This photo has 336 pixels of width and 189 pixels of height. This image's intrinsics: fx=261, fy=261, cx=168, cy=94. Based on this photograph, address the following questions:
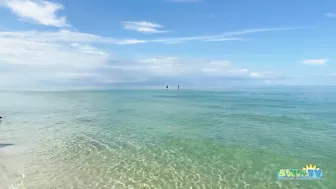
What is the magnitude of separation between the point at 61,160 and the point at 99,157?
3.22m

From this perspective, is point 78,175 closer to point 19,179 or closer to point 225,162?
point 19,179

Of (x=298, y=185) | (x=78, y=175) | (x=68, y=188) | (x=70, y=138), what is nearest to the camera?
(x=68, y=188)

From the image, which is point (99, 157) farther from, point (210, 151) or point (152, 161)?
point (210, 151)

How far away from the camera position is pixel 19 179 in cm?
1834

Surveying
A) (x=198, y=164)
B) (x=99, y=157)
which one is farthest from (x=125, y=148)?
(x=198, y=164)

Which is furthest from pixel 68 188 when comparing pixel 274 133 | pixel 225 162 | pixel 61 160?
pixel 274 133

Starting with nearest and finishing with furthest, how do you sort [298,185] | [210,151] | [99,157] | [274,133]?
[298,185] < [99,157] < [210,151] < [274,133]

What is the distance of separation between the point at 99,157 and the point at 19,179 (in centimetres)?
688

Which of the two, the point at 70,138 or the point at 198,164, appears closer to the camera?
Answer: the point at 198,164

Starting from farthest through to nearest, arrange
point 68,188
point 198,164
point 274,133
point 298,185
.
→ point 274,133 → point 198,164 → point 298,185 → point 68,188

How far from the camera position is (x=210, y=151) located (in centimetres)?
2595
